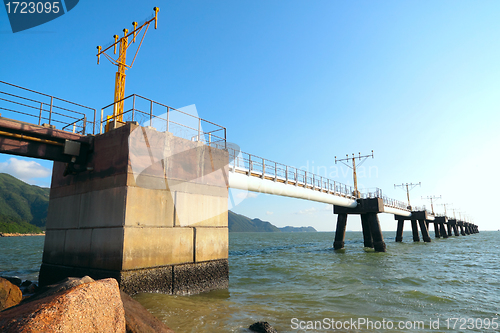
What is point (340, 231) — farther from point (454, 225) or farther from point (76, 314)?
point (454, 225)

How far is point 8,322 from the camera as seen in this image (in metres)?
4.03

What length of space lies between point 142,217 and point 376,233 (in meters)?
31.1

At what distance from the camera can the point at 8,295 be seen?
7.50 meters

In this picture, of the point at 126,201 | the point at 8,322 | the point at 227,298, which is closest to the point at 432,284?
the point at 227,298

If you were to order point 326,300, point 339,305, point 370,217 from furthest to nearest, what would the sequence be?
point 370,217
point 326,300
point 339,305

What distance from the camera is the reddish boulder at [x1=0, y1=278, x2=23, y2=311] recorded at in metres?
7.22

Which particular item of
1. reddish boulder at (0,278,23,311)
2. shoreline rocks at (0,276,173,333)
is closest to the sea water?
shoreline rocks at (0,276,173,333)

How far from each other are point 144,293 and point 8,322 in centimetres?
520

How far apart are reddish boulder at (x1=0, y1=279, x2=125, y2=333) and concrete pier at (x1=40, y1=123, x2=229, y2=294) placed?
12.8 ft

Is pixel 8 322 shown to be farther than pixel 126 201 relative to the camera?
No

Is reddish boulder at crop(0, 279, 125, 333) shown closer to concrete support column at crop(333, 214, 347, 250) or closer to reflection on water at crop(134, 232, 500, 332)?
reflection on water at crop(134, 232, 500, 332)

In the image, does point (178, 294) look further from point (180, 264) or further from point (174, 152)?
point (174, 152)

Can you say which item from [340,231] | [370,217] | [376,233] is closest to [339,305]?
[376,233]

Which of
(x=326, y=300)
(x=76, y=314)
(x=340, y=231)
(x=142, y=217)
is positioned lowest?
(x=326, y=300)
